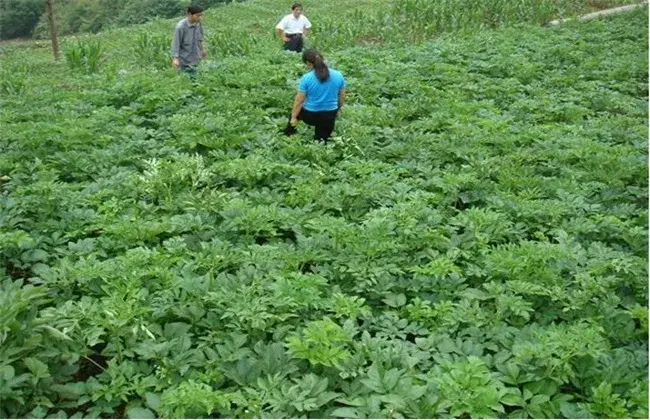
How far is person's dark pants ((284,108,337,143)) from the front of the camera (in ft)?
24.7

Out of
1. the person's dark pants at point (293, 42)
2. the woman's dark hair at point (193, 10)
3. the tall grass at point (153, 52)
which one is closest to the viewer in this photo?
the woman's dark hair at point (193, 10)

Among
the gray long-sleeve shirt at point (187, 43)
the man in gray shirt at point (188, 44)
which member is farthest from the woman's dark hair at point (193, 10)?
the gray long-sleeve shirt at point (187, 43)

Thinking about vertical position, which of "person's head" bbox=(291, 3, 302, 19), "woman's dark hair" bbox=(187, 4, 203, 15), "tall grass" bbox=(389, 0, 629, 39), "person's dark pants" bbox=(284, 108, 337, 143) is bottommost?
"person's dark pants" bbox=(284, 108, 337, 143)

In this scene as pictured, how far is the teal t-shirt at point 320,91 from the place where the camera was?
7391mm

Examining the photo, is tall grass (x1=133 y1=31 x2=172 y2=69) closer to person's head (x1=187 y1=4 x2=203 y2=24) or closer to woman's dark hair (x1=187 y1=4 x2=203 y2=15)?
person's head (x1=187 y1=4 x2=203 y2=24)

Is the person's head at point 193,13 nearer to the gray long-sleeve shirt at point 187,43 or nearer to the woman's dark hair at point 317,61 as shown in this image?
the gray long-sleeve shirt at point 187,43

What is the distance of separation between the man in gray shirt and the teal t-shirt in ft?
10.9

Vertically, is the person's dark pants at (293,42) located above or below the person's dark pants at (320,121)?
above

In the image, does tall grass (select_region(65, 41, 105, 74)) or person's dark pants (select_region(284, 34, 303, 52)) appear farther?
person's dark pants (select_region(284, 34, 303, 52))

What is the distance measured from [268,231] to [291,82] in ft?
17.0

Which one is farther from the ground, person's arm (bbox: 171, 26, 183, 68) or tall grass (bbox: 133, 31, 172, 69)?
person's arm (bbox: 171, 26, 183, 68)

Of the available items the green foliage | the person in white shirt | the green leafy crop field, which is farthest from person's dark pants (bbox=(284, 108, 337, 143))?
the green foliage

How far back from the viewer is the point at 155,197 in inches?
239

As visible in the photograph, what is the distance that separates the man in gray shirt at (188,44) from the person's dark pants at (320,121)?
3.34 meters
